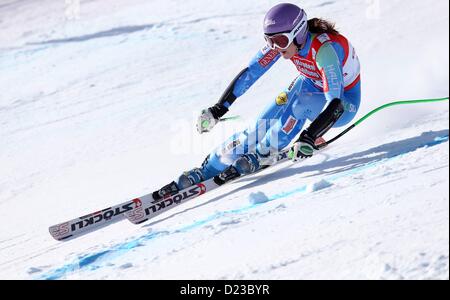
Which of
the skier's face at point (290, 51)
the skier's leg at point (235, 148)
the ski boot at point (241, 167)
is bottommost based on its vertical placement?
the ski boot at point (241, 167)

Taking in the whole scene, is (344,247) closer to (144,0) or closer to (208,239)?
(208,239)

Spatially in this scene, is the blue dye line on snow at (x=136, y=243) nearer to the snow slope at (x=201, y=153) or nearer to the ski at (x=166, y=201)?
the snow slope at (x=201, y=153)

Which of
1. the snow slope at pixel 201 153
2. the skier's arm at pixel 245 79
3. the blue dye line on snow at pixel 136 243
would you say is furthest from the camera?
the skier's arm at pixel 245 79

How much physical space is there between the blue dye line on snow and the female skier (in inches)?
24.4

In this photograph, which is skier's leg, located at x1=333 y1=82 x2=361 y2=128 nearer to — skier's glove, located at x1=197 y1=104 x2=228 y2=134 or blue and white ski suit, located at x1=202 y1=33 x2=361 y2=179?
blue and white ski suit, located at x1=202 y1=33 x2=361 y2=179

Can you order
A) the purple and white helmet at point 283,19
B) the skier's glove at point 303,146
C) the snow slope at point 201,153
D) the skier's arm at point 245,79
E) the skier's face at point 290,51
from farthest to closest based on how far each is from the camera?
the skier's arm at point 245,79 → the skier's face at point 290,51 → the purple and white helmet at point 283,19 → the skier's glove at point 303,146 → the snow slope at point 201,153

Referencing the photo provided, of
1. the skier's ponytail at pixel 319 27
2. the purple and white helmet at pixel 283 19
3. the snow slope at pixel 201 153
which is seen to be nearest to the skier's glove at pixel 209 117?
the snow slope at pixel 201 153

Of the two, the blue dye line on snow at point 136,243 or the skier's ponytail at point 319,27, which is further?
the skier's ponytail at point 319,27

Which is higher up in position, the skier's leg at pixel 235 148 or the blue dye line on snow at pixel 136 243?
the skier's leg at pixel 235 148

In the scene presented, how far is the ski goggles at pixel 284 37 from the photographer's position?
17.7ft

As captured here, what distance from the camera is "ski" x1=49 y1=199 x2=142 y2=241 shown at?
5199mm

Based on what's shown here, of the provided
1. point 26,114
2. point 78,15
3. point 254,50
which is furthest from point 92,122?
point 78,15

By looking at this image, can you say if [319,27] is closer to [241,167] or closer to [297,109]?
[297,109]

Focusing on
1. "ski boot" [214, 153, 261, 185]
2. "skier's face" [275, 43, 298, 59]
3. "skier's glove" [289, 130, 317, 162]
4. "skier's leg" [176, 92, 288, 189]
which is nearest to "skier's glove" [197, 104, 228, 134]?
"skier's leg" [176, 92, 288, 189]
